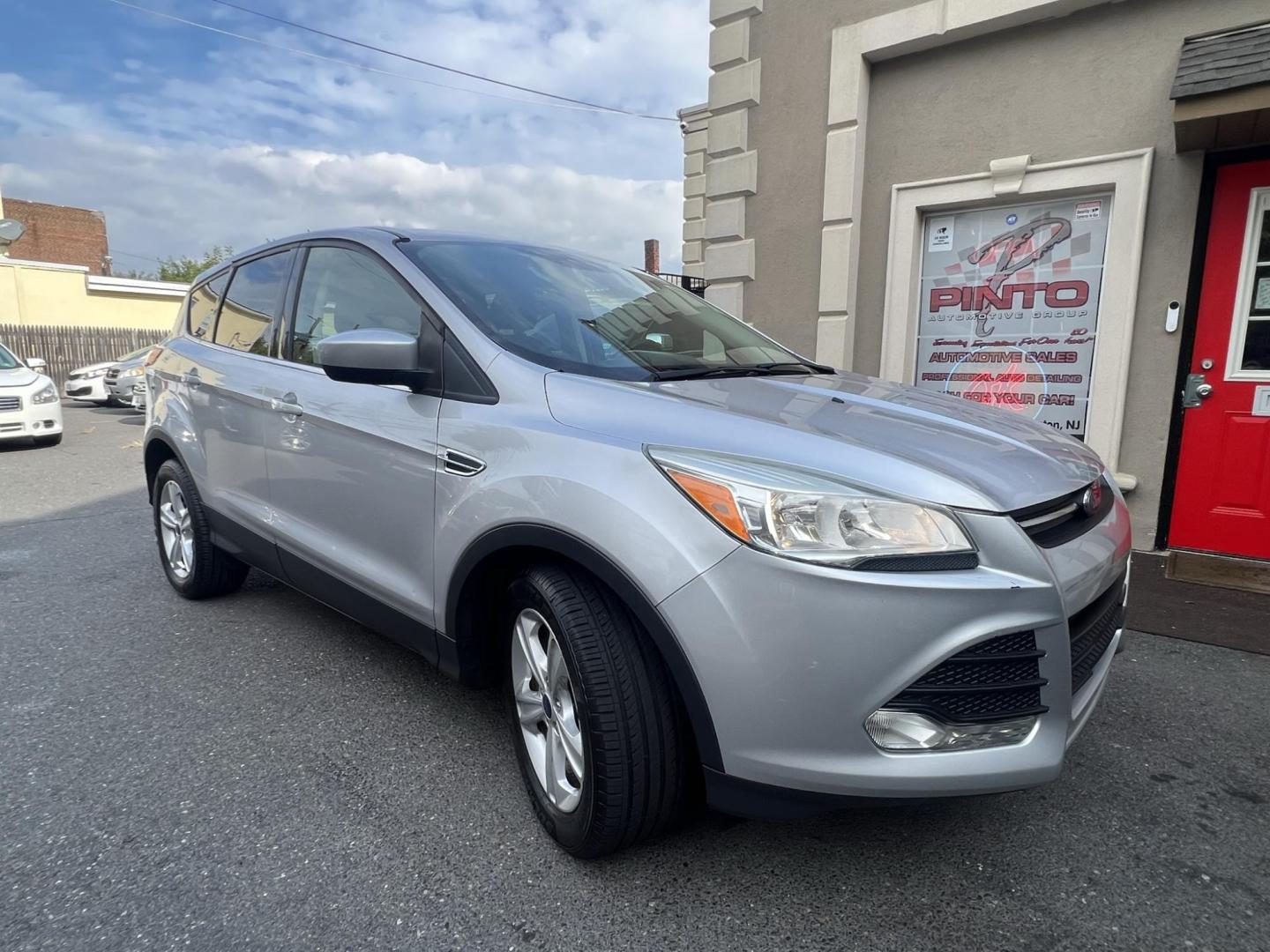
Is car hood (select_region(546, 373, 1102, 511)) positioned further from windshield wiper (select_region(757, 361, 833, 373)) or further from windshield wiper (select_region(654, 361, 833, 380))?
windshield wiper (select_region(757, 361, 833, 373))

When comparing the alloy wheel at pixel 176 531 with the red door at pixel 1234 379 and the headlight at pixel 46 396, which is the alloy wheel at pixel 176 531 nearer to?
the red door at pixel 1234 379

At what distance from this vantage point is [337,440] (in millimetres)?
2592

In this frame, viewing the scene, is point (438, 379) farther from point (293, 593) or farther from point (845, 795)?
point (293, 593)

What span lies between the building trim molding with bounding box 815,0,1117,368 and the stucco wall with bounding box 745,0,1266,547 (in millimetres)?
84

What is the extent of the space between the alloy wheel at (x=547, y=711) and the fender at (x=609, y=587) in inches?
7.5

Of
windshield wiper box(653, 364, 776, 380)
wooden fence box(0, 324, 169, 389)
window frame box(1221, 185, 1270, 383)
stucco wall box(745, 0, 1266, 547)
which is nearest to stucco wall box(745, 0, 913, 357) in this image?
stucco wall box(745, 0, 1266, 547)

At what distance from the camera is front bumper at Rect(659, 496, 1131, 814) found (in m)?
1.51

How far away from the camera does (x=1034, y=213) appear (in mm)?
5316

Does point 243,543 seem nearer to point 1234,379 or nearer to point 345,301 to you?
point 345,301

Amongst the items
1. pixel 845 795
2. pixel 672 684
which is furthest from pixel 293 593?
pixel 845 795

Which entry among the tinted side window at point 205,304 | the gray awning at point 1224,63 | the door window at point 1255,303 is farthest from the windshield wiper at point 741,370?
the door window at point 1255,303

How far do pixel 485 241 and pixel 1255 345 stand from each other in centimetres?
455

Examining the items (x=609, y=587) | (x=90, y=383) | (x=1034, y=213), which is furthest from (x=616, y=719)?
(x=90, y=383)

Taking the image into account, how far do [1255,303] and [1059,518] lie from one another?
401 cm
